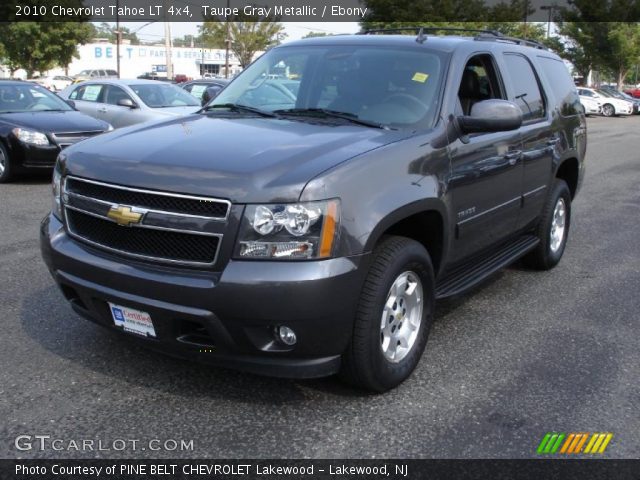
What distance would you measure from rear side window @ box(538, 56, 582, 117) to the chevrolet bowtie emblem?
3853 millimetres

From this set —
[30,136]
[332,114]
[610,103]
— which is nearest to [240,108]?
[332,114]

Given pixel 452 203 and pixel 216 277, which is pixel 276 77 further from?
pixel 216 277

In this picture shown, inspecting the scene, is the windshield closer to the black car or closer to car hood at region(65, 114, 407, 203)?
car hood at region(65, 114, 407, 203)

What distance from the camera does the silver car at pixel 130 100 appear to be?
12.7 meters

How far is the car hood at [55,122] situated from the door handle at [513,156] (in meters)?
7.49

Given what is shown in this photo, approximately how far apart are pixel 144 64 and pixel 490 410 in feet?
292

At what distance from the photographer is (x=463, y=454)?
9.89ft

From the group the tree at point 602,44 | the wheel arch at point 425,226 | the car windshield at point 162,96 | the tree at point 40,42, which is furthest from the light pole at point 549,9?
the wheel arch at point 425,226

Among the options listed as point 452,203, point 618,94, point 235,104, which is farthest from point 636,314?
point 618,94

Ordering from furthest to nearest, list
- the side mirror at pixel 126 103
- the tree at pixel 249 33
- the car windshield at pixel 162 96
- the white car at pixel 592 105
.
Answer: the tree at pixel 249 33, the white car at pixel 592 105, the car windshield at pixel 162 96, the side mirror at pixel 126 103

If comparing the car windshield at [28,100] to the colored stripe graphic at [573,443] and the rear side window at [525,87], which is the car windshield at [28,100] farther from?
the colored stripe graphic at [573,443]

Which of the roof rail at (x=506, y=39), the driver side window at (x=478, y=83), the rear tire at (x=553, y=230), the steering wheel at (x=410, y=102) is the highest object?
the roof rail at (x=506, y=39)

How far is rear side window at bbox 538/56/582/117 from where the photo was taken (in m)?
5.71

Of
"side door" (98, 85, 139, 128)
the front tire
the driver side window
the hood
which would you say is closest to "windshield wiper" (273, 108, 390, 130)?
the driver side window
